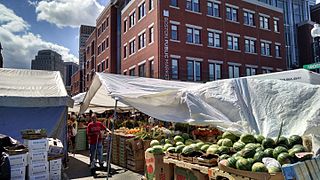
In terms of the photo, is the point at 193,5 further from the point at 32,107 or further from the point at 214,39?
the point at 32,107

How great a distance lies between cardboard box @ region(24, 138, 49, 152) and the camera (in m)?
8.23

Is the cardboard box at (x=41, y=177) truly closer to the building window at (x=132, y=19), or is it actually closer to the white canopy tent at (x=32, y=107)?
the white canopy tent at (x=32, y=107)

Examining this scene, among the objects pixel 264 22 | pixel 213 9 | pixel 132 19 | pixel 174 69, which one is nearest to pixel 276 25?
pixel 264 22

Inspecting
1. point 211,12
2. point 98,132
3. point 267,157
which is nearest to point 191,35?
point 211,12

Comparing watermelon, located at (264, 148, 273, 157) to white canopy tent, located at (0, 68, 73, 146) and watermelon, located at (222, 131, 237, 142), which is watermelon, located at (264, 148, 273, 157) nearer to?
watermelon, located at (222, 131, 237, 142)

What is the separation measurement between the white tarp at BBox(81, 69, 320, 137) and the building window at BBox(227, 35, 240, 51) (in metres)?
25.5

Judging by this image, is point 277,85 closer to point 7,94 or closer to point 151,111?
point 151,111

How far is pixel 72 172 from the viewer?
33.0 feet

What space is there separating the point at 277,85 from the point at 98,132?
636 cm

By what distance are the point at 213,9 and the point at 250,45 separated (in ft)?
22.2

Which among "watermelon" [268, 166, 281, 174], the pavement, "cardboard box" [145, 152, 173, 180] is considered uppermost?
"watermelon" [268, 166, 281, 174]

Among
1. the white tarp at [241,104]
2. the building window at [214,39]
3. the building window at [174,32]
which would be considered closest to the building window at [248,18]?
the building window at [214,39]

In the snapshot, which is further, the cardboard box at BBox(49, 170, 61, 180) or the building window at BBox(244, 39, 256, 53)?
the building window at BBox(244, 39, 256, 53)

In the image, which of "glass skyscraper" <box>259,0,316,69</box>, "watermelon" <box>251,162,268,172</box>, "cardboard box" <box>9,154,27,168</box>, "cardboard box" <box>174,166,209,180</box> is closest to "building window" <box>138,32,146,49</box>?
"glass skyscraper" <box>259,0,316,69</box>
